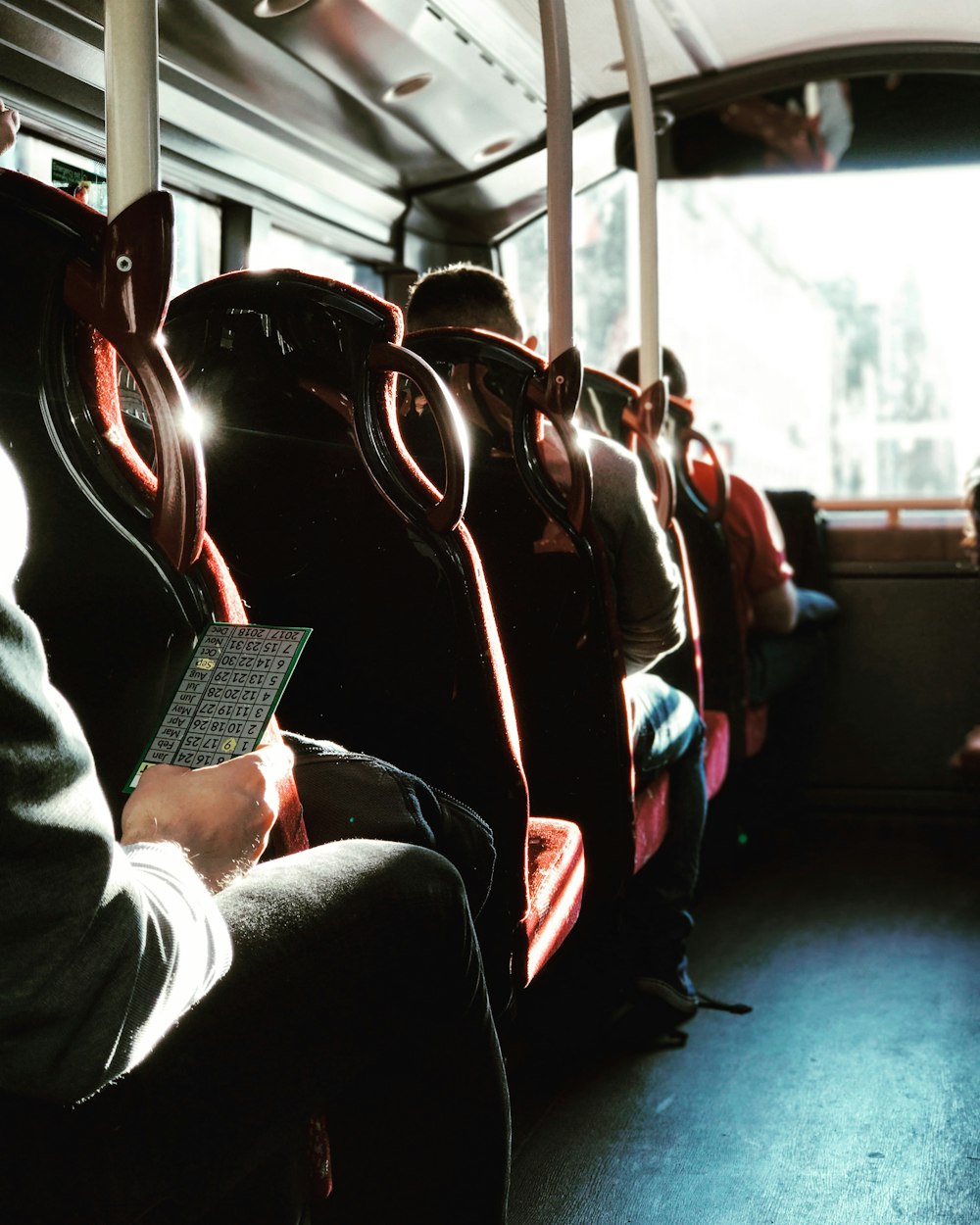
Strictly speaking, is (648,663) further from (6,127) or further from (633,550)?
(6,127)

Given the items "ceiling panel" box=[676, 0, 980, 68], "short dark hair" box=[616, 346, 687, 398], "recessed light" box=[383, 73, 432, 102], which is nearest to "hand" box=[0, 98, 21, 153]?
"recessed light" box=[383, 73, 432, 102]

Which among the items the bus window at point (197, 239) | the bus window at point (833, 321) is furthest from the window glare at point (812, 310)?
the bus window at point (197, 239)

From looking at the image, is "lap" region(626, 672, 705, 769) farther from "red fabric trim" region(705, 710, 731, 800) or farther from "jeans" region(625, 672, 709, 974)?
"red fabric trim" region(705, 710, 731, 800)

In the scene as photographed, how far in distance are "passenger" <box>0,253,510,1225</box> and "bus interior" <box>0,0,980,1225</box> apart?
0.76 ft

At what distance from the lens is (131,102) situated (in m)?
1.27

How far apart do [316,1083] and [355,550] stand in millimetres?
736

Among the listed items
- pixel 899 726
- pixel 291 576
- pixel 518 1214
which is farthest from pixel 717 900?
pixel 291 576

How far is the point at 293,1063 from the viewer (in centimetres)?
95

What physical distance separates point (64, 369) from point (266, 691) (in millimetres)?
325

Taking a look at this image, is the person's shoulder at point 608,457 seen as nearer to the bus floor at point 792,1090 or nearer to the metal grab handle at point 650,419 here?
the metal grab handle at point 650,419

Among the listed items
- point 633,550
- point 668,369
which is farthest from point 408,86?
point 633,550

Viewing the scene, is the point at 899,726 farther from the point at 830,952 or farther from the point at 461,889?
the point at 461,889

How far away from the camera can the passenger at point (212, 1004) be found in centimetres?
75

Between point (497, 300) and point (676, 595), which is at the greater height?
point (497, 300)
